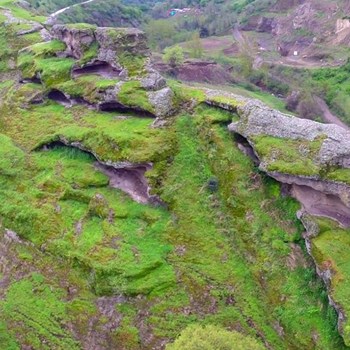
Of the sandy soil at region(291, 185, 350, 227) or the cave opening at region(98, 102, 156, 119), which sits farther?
the cave opening at region(98, 102, 156, 119)

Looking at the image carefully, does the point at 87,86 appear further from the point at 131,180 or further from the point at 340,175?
the point at 340,175

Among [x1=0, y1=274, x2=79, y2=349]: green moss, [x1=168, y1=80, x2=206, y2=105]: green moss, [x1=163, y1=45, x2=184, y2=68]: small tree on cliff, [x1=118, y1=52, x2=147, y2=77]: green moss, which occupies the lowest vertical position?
[x1=163, y1=45, x2=184, y2=68]: small tree on cliff

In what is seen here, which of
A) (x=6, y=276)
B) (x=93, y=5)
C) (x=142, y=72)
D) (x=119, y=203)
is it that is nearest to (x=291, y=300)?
(x=119, y=203)

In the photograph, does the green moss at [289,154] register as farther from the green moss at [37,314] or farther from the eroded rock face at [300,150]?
the green moss at [37,314]

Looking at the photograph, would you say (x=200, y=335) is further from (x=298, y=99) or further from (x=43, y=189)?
(x=298, y=99)

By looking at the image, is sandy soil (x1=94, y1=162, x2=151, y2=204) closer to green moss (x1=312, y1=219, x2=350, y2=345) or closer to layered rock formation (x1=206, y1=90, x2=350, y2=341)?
layered rock formation (x1=206, y1=90, x2=350, y2=341)

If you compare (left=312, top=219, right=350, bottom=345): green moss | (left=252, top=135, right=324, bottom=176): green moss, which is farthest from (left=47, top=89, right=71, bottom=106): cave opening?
(left=312, top=219, right=350, bottom=345): green moss
